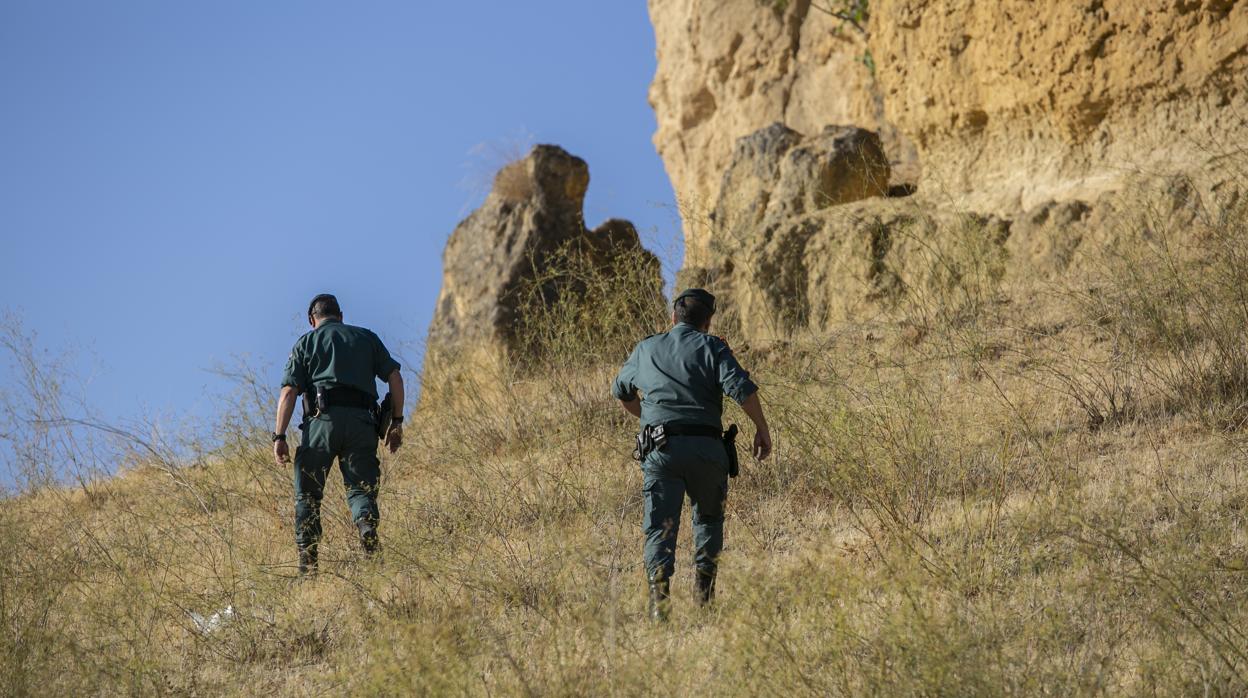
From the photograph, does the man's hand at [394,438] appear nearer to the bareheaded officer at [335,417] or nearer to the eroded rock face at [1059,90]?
the bareheaded officer at [335,417]

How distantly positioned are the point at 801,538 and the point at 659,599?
4.97 ft

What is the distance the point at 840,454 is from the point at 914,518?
1.75 ft

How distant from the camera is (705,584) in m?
5.48

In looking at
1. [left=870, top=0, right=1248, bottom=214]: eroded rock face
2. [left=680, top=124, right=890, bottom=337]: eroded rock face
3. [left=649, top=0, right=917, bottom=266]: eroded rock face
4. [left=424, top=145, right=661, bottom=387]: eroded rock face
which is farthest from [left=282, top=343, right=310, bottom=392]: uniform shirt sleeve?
[left=649, top=0, right=917, bottom=266]: eroded rock face

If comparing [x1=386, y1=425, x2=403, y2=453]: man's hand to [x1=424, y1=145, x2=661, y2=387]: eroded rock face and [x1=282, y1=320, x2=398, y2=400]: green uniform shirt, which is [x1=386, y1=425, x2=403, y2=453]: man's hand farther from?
[x1=424, y1=145, x2=661, y2=387]: eroded rock face

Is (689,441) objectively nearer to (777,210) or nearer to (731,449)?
(731,449)

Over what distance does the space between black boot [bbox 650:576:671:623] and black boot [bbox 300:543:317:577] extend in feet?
6.86

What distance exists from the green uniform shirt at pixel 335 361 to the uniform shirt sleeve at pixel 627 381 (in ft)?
5.65

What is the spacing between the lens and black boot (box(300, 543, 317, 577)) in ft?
21.6

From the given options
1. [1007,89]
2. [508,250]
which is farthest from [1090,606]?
[508,250]

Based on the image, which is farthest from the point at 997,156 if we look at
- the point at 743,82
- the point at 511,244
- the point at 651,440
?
A: the point at 651,440

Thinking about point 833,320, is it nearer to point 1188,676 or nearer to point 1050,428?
point 1050,428

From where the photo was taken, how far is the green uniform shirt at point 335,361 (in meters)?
6.96

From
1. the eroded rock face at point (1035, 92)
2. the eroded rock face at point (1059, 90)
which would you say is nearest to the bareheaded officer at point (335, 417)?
the eroded rock face at point (1035, 92)
